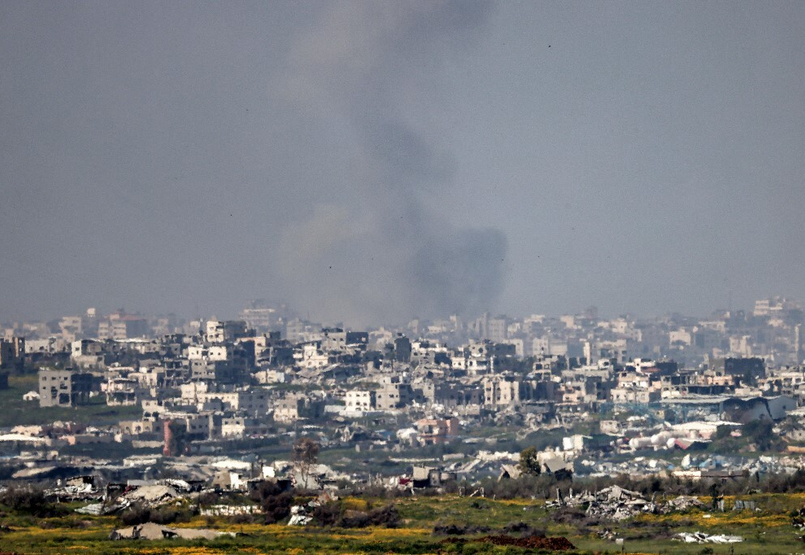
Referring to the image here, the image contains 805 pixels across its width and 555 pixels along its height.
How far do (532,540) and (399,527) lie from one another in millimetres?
8015

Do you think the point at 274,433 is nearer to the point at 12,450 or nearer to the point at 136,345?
the point at 12,450

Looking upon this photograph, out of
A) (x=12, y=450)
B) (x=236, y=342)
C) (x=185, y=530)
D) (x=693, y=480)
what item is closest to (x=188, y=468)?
(x=12, y=450)

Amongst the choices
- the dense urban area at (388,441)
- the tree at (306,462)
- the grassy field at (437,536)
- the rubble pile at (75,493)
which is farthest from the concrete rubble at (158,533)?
the tree at (306,462)

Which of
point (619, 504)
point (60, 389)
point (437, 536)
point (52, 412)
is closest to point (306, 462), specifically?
point (619, 504)

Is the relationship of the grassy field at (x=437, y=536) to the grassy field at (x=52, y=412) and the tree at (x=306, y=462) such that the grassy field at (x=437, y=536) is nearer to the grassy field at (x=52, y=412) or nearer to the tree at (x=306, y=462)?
the tree at (x=306, y=462)

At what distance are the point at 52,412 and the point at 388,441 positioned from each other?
29.0 m

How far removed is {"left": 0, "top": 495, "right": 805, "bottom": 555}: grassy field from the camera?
132 ft

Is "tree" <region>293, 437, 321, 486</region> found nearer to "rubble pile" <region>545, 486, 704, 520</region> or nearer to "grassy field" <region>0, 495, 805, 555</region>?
"grassy field" <region>0, 495, 805, 555</region>

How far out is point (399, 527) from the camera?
48531 mm

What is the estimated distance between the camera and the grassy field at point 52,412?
5659 inches

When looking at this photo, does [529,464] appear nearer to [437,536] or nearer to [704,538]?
[437,536]

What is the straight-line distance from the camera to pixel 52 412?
147125 mm

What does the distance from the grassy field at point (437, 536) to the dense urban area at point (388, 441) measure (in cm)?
22

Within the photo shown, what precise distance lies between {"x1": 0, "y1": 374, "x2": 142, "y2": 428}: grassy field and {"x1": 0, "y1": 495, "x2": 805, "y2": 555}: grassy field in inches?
3689
